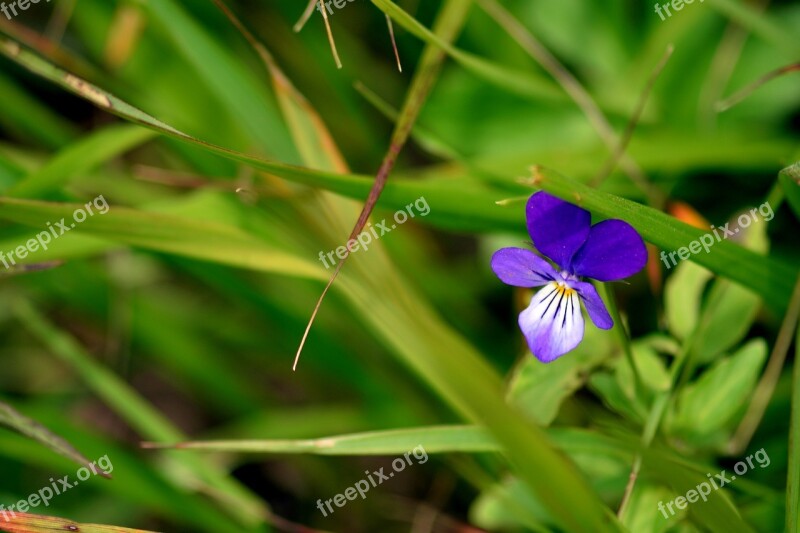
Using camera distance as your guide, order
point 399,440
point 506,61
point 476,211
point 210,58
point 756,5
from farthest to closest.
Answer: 1. point 506,61
2. point 756,5
3. point 210,58
4. point 476,211
5. point 399,440

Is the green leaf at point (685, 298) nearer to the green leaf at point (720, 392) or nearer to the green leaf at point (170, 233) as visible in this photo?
the green leaf at point (720, 392)

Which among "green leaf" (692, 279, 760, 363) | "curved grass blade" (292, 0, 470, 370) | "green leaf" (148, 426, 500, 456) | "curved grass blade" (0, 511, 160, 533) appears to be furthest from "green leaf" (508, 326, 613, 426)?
"curved grass blade" (0, 511, 160, 533)

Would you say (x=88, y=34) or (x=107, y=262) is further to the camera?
(x=88, y=34)

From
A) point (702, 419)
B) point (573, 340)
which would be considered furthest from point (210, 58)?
point (702, 419)

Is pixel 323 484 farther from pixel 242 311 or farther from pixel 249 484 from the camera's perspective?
pixel 242 311

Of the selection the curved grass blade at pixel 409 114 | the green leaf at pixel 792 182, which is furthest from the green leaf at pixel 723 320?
the curved grass blade at pixel 409 114

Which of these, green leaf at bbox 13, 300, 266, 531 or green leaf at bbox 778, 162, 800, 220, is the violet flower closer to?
green leaf at bbox 778, 162, 800, 220
